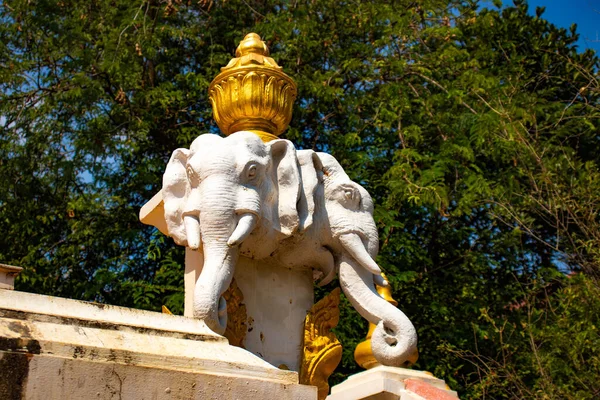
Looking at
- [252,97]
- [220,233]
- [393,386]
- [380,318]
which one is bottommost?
[393,386]

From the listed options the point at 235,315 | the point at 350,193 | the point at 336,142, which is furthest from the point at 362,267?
the point at 336,142

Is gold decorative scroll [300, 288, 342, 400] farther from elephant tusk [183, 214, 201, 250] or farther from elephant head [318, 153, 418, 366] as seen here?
elephant tusk [183, 214, 201, 250]

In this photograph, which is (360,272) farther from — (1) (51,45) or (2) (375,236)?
(1) (51,45)

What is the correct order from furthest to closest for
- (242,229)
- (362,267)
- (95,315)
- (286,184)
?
(362,267) < (286,184) < (242,229) < (95,315)

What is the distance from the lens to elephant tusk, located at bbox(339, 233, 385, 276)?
508cm

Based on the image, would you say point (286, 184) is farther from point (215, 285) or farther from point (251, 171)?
point (215, 285)

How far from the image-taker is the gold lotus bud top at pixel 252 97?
5.55 m

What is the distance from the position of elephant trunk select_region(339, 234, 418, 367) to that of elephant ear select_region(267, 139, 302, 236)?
0.45 metres

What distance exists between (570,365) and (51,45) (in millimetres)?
6574

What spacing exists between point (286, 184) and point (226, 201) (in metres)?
0.43

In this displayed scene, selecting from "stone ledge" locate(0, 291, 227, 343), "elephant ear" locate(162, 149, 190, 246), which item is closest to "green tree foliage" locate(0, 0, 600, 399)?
"elephant ear" locate(162, 149, 190, 246)

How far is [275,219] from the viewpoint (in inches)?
191

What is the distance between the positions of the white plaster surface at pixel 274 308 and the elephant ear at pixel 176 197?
0.36 m

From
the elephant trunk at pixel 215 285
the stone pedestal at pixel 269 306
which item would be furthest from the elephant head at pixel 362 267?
the elephant trunk at pixel 215 285
